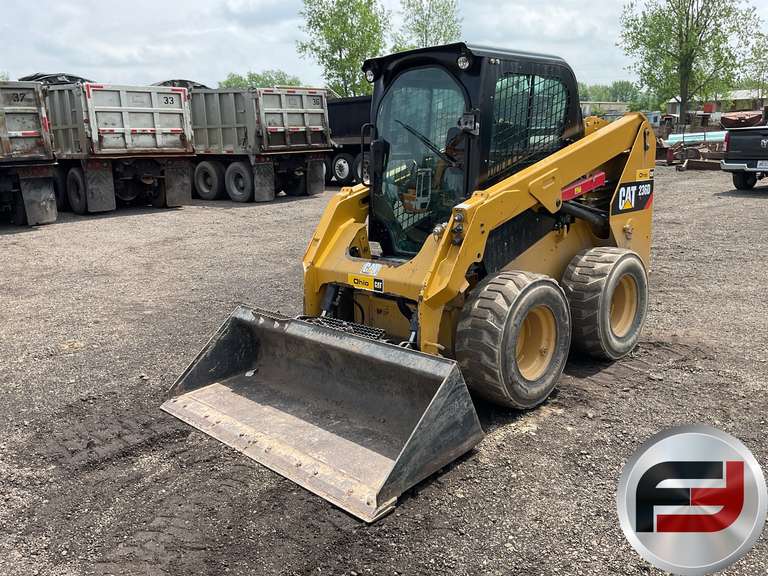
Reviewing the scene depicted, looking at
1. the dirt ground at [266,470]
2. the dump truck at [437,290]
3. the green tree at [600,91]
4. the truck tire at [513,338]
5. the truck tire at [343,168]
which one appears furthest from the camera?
the green tree at [600,91]

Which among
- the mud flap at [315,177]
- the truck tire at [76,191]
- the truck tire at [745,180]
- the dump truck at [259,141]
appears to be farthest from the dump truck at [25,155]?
the truck tire at [745,180]

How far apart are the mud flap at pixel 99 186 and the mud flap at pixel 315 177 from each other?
4.93m

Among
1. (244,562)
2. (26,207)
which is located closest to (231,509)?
(244,562)

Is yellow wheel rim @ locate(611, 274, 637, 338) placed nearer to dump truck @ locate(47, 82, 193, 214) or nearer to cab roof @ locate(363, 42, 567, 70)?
cab roof @ locate(363, 42, 567, 70)

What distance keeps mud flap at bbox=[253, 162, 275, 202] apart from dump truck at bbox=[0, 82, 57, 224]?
4637mm

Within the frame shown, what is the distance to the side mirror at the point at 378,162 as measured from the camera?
5.01 meters

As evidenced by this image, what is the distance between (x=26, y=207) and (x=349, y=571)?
1225 cm

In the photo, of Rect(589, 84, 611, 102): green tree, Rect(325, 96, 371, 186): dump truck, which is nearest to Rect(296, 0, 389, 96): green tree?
Rect(325, 96, 371, 186): dump truck

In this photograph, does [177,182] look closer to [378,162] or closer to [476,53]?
[378,162]

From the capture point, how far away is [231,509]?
3.36 meters

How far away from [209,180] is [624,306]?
1376 centimetres

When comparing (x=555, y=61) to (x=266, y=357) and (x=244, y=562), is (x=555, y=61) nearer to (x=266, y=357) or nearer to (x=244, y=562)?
(x=266, y=357)

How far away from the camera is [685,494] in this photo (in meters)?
1.91

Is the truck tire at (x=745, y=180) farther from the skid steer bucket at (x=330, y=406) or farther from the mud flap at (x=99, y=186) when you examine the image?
the mud flap at (x=99, y=186)
